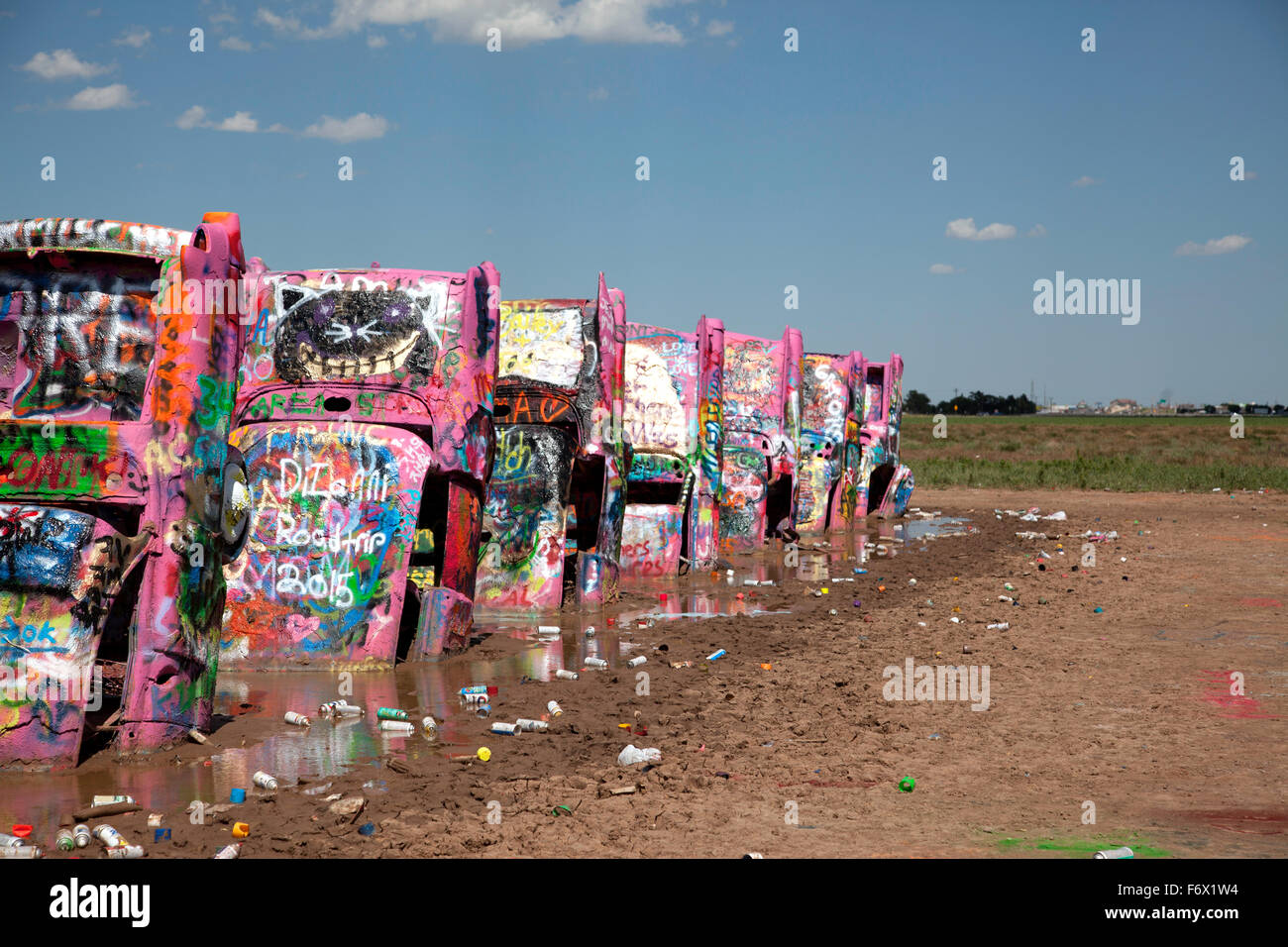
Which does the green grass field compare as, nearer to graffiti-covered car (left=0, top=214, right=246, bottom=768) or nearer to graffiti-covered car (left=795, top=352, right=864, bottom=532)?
graffiti-covered car (left=795, top=352, right=864, bottom=532)

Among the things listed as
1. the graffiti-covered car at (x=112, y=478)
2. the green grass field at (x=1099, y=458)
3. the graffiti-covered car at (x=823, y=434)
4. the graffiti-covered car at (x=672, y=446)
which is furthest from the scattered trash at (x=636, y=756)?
the green grass field at (x=1099, y=458)

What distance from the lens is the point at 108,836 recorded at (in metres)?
4.48

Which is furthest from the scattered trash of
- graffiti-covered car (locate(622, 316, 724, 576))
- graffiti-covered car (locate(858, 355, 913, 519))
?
graffiti-covered car (locate(858, 355, 913, 519))

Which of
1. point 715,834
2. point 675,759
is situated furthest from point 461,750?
point 715,834

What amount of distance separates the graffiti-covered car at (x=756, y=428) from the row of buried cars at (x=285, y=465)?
1.90 metres

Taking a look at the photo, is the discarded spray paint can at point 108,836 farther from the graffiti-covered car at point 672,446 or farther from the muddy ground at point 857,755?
the graffiti-covered car at point 672,446

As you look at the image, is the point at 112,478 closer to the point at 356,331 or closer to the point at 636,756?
the point at 636,756

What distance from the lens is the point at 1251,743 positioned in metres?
6.30

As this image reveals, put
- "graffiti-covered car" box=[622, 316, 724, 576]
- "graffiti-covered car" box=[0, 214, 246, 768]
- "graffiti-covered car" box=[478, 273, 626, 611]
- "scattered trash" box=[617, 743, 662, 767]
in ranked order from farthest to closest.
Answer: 1. "graffiti-covered car" box=[622, 316, 724, 576]
2. "graffiti-covered car" box=[478, 273, 626, 611]
3. "scattered trash" box=[617, 743, 662, 767]
4. "graffiti-covered car" box=[0, 214, 246, 768]

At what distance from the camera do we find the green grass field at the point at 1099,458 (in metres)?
30.8

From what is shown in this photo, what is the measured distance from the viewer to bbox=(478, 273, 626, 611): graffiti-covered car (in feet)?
34.4

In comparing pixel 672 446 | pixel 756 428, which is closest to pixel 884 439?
pixel 756 428

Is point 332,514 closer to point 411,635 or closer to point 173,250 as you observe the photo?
point 411,635

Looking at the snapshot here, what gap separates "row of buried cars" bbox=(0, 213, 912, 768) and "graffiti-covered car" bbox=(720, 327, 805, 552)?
6.24 ft
